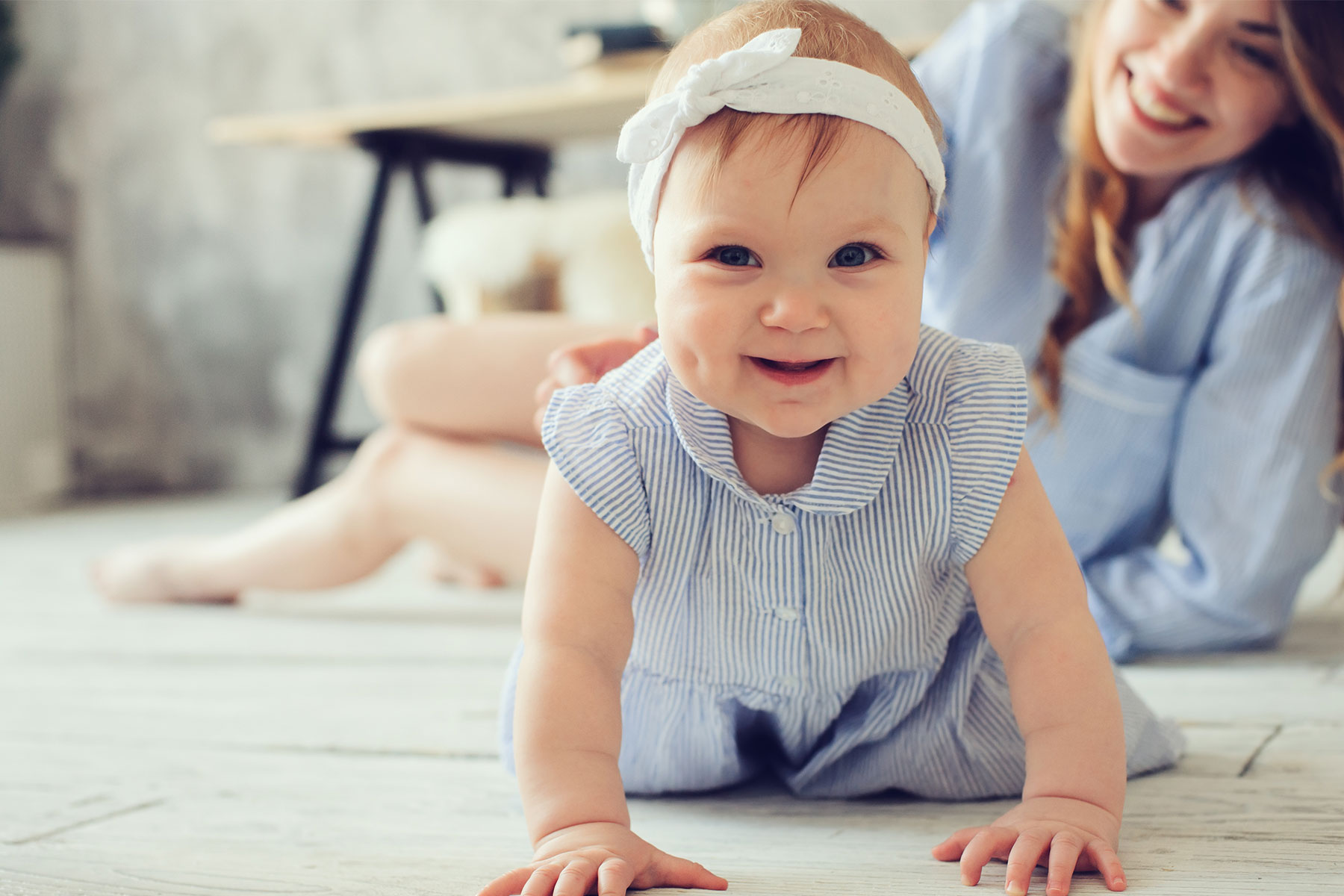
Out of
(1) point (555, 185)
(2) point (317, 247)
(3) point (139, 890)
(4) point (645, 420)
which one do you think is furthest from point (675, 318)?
(2) point (317, 247)

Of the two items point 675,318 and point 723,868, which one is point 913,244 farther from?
point 723,868

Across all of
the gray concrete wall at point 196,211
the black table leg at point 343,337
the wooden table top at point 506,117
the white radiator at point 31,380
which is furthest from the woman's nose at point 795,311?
the white radiator at point 31,380

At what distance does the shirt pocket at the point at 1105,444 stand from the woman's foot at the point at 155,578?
0.93 metres

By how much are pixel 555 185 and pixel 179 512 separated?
103cm

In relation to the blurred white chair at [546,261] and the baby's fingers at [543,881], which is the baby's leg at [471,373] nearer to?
the blurred white chair at [546,261]

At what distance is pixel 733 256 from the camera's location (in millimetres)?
578

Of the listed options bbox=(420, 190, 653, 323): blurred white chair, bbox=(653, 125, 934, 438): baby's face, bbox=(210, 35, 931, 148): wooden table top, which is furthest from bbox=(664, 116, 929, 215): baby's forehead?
bbox=(210, 35, 931, 148): wooden table top

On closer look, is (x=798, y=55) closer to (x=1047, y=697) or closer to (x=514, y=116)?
(x=1047, y=697)

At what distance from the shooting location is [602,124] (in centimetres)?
217

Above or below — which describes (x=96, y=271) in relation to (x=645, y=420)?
below

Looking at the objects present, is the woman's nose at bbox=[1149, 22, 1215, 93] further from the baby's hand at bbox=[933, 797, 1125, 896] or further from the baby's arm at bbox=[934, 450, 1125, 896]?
the baby's hand at bbox=[933, 797, 1125, 896]

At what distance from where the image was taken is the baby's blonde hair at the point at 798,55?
0.57 meters

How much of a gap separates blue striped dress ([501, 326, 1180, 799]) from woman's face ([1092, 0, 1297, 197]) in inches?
19.6

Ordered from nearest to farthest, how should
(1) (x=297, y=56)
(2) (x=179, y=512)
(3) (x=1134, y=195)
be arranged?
(3) (x=1134, y=195), (2) (x=179, y=512), (1) (x=297, y=56)
